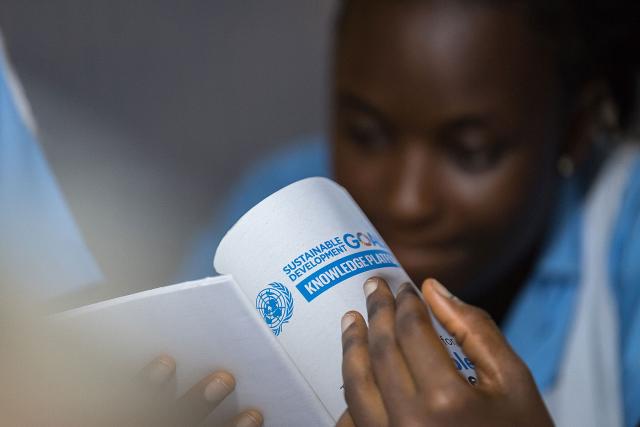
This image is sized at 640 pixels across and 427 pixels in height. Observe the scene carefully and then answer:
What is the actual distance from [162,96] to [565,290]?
0.71 m

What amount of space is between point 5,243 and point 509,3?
20.9 inches

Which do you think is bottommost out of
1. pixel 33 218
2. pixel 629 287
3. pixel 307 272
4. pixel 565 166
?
pixel 629 287

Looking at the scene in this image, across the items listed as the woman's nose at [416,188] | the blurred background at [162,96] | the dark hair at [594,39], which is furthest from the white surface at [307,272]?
the blurred background at [162,96]

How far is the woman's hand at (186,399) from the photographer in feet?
1.47

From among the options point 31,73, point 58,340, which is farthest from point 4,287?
point 31,73

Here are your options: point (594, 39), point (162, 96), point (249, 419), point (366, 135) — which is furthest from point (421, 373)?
point (162, 96)

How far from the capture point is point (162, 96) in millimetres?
1242

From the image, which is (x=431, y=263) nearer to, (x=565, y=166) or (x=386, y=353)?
(x=565, y=166)

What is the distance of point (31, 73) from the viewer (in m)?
1.16

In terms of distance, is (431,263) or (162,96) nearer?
(431,263)

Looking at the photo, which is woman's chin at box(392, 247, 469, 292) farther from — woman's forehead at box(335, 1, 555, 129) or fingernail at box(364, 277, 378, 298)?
fingernail at box(364, 277, 378, 298)

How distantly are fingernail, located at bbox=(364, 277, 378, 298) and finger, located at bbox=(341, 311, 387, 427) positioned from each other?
23 mm

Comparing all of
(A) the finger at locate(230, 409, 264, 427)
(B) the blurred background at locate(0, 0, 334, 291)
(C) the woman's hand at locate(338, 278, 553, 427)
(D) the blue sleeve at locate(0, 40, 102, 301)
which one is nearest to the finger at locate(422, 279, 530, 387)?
(C) the woman's hand at locate(338, 278, 553, 427)

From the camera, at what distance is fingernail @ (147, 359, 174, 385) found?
441 millimetres
